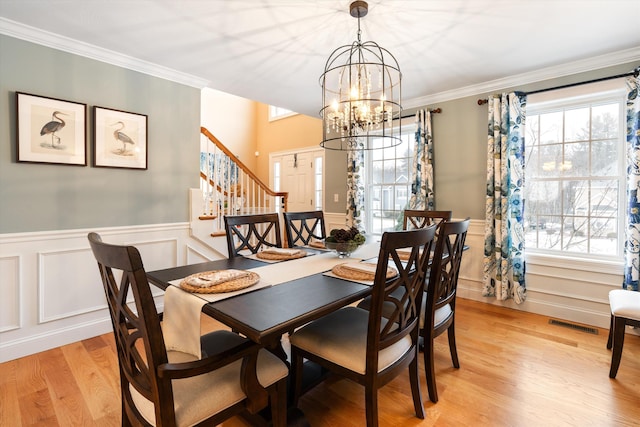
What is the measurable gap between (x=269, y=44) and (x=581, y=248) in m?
3.58

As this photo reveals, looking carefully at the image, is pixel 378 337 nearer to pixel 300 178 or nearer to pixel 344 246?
pixel 344 246

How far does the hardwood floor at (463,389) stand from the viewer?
1692 mm

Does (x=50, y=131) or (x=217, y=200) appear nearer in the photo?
(x=50, y=131)

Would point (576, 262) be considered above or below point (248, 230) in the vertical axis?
below

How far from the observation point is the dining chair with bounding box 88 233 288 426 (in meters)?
0.95

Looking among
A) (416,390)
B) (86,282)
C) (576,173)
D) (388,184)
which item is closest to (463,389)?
(416,390)

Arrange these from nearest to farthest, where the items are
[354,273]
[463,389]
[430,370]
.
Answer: [354,273]
[430,370]
[463,389]

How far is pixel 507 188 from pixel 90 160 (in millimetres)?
4022

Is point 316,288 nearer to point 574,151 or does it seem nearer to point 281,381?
point 281,381

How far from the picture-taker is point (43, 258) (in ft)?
8.13

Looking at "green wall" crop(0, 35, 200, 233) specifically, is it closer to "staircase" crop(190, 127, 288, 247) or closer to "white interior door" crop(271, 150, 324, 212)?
"staircase" crop(190, 127, 288, 247)

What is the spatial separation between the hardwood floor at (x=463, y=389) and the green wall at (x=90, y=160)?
3.73 feet

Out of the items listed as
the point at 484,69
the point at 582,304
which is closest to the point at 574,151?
the point at 484,69

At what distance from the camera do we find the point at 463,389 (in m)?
1.94
